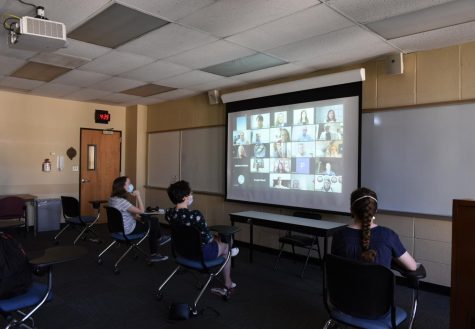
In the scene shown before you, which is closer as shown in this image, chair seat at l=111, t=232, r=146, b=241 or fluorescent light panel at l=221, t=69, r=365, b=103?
fluorescent light panel at l=221, t=69, r=365, b=103

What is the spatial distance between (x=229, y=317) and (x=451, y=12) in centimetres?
325

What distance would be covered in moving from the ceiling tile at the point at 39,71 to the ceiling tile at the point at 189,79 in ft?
4.88

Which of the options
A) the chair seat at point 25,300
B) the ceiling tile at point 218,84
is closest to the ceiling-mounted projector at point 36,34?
the chair seat at point 25,300

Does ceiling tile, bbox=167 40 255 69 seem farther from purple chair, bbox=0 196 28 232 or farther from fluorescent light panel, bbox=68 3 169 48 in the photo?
purple chair, bbox=0 196 28 232

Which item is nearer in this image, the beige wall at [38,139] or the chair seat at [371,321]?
the chair seat at [371,321]

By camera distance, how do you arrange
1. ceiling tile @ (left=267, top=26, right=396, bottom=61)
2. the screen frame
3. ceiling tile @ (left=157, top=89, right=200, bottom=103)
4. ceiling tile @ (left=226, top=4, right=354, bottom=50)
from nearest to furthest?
ceiling tile @ (left=226, top=4, right=354, bottom=50)
ceiling tile @ (left=267, top=26, right=396, bottom=61)
the screen frame
ceiling tile @ (left=157, top=89, right=200, bottom=103)

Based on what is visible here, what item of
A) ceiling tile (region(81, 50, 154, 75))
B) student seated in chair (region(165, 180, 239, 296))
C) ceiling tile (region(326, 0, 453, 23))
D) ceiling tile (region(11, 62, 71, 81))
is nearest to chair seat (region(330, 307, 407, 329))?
student seated in chair (region(165, 180, 239, 296))

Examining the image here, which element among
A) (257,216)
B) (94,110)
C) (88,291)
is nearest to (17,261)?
(88,291)

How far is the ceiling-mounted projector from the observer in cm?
279

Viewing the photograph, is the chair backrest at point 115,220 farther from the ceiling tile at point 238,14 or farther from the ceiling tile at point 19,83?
the ceiling tile at point 19,83

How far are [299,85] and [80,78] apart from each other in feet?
11.1

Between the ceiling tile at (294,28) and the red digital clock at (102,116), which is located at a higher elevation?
the ceiling tile at (294,28)

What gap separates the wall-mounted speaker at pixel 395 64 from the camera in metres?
3.94

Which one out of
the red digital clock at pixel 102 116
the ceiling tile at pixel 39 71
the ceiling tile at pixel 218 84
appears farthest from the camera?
the red digital clock at pixel 102 116
